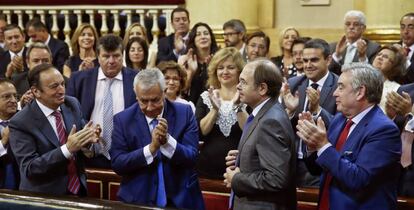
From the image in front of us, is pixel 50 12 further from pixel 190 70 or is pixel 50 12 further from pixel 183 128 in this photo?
pixel 183 128

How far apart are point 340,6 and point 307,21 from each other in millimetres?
401

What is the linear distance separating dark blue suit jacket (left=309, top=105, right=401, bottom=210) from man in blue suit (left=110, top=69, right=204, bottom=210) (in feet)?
2.97

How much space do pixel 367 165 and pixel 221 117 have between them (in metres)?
1.59

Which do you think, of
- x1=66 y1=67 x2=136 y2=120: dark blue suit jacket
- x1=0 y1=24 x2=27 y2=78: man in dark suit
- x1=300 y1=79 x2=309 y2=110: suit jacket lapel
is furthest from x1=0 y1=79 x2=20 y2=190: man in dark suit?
x1=0 y1=24 x2=27 y2=78: man in dark suit

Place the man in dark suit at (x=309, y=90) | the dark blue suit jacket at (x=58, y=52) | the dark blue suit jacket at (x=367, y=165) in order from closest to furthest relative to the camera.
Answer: the dark blue suit jacket at (x=367, y=165)
the man in dark suit at (x=309, y=90)
the dark blue suit jacket at (x=58, y=52)

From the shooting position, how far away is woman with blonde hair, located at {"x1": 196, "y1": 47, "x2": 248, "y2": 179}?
488 cm

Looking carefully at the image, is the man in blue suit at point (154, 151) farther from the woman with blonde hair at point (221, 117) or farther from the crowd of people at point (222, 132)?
the woman with blonde hair at point (221, 117)

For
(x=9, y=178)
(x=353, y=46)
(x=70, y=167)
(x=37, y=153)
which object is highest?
(x=353, y=46)

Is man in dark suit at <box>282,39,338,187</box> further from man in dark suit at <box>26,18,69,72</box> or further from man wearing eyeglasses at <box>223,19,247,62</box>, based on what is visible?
man in dark suit at <box>26,18,69,72</box>

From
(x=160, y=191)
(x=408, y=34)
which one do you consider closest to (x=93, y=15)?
(x=408, y=34)

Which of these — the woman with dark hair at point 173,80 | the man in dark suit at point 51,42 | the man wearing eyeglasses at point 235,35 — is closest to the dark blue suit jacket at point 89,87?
the woman with dark hair at point 173,80

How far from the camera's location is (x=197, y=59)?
6625 mm

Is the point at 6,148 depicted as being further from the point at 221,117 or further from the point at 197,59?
the point at 197,59

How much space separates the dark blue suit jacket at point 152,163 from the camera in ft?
13.4
